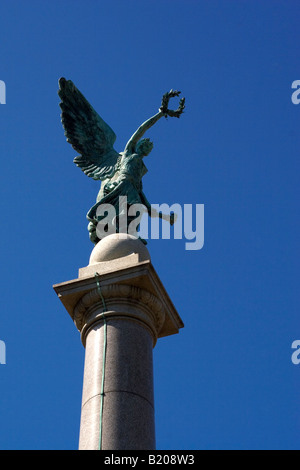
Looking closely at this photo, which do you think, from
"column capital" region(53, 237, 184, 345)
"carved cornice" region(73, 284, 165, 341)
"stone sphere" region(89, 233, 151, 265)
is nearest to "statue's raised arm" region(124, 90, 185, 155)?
"stone sphere" region(89, 233, 151, 265)

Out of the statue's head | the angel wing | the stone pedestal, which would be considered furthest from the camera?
the angel wing

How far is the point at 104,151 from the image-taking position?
17500 millimetres

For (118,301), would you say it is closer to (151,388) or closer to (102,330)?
(102,330)

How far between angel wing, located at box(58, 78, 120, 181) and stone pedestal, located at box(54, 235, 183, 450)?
145 inches

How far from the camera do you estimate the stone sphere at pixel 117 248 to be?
44.8 feet

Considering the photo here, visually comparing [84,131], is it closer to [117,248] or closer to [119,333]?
[117,248]

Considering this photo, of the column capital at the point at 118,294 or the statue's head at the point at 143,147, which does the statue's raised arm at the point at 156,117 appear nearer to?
the statue's head at the point at 143,147

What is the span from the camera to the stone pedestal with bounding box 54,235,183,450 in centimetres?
1134

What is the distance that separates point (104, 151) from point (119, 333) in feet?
20.4

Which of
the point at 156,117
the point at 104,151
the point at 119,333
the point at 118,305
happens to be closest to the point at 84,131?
the point at 104,151

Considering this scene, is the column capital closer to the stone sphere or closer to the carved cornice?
the carved cornice

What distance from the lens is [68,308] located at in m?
13.3

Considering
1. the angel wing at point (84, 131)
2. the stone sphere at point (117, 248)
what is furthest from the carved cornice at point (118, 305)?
the angel wing at point (84, 131)
